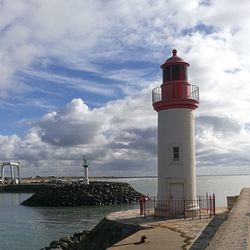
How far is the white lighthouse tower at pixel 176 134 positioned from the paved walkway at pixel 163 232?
4.88 ft

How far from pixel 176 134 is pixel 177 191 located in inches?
88.3

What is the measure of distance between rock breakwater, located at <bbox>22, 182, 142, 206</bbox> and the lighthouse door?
93.6 feet

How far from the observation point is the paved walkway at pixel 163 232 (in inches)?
458

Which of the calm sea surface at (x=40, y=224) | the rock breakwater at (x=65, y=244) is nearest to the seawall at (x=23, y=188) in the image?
the calm sea surface at (x=40, y=224)

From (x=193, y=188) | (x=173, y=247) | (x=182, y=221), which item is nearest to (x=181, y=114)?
(x=193, y=188)

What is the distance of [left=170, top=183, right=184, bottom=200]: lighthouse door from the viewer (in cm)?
1774

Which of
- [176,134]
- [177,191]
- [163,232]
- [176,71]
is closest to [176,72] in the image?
[176,71]

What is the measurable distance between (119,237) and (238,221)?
5498 mm

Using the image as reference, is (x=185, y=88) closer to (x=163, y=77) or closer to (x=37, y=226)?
(x=163, y=77)

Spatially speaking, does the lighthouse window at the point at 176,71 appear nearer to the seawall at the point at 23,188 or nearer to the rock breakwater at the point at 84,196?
the rock breakwater at the point at 84,196

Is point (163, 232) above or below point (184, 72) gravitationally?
below

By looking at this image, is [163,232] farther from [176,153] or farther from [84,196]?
[84,196]

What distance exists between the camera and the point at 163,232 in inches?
535

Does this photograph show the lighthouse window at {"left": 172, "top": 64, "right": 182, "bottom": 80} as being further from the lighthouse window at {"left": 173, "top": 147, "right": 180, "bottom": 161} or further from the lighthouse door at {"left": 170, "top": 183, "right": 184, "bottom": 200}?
the lighthouse door at {"left": 170, "top": 183, "right": 184, "bottom": 200}
